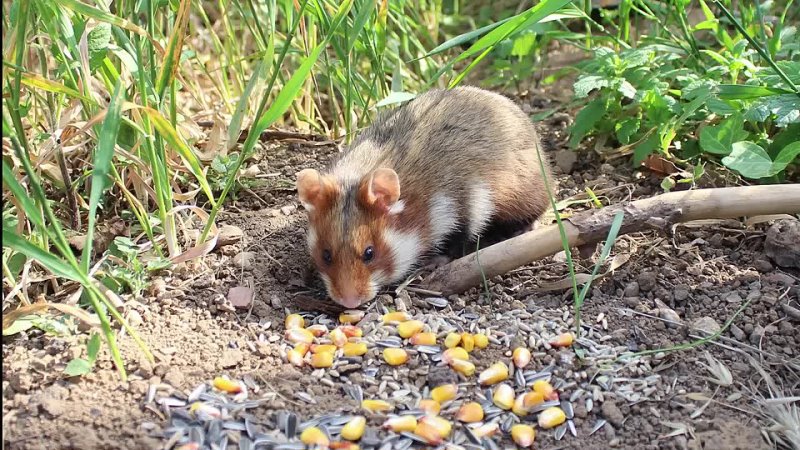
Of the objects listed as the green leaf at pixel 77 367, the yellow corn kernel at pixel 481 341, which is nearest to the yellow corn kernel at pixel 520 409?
the yellow corn kernel at pixel 481 341

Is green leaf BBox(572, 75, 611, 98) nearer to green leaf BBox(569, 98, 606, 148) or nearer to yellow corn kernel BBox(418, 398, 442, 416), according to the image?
green leaf BBox(569, 98, 606, 148)

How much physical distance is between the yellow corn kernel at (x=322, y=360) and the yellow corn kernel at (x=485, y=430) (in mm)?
670

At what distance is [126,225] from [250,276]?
78 centimetres

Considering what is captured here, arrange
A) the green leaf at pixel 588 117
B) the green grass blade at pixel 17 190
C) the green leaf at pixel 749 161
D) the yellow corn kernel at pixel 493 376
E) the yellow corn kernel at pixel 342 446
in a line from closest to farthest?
the green grass blade at pixel 17 190, the yellow corn kernel at pixel 342 446, the yellow corn kernel at pixel 493 376, the green leaf at pixel 749 161, the green leaf at pixel 588 117

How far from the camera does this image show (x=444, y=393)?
3240 millimetres

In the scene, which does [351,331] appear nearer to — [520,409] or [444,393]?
[444,393]

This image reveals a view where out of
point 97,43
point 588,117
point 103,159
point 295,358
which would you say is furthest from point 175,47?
point 588,117

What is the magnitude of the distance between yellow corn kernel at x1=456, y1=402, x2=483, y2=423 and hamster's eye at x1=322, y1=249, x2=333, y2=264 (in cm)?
115

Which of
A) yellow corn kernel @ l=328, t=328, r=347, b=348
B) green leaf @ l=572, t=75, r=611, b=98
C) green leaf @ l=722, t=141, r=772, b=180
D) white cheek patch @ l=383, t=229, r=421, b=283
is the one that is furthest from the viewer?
green leaf @ l=572, t=75, r=611, b=98

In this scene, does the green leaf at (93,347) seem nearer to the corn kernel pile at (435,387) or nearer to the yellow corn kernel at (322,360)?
the corn kernel pile at (435,387)

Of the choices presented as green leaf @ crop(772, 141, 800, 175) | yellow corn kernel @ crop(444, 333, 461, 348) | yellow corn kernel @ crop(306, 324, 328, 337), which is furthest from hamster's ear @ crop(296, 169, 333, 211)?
green leaf @ crop(772, 141, 800, 175)

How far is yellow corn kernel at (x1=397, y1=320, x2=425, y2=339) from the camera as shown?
141 inches

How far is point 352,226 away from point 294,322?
0.60 m

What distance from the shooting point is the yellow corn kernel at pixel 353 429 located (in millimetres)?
3004
